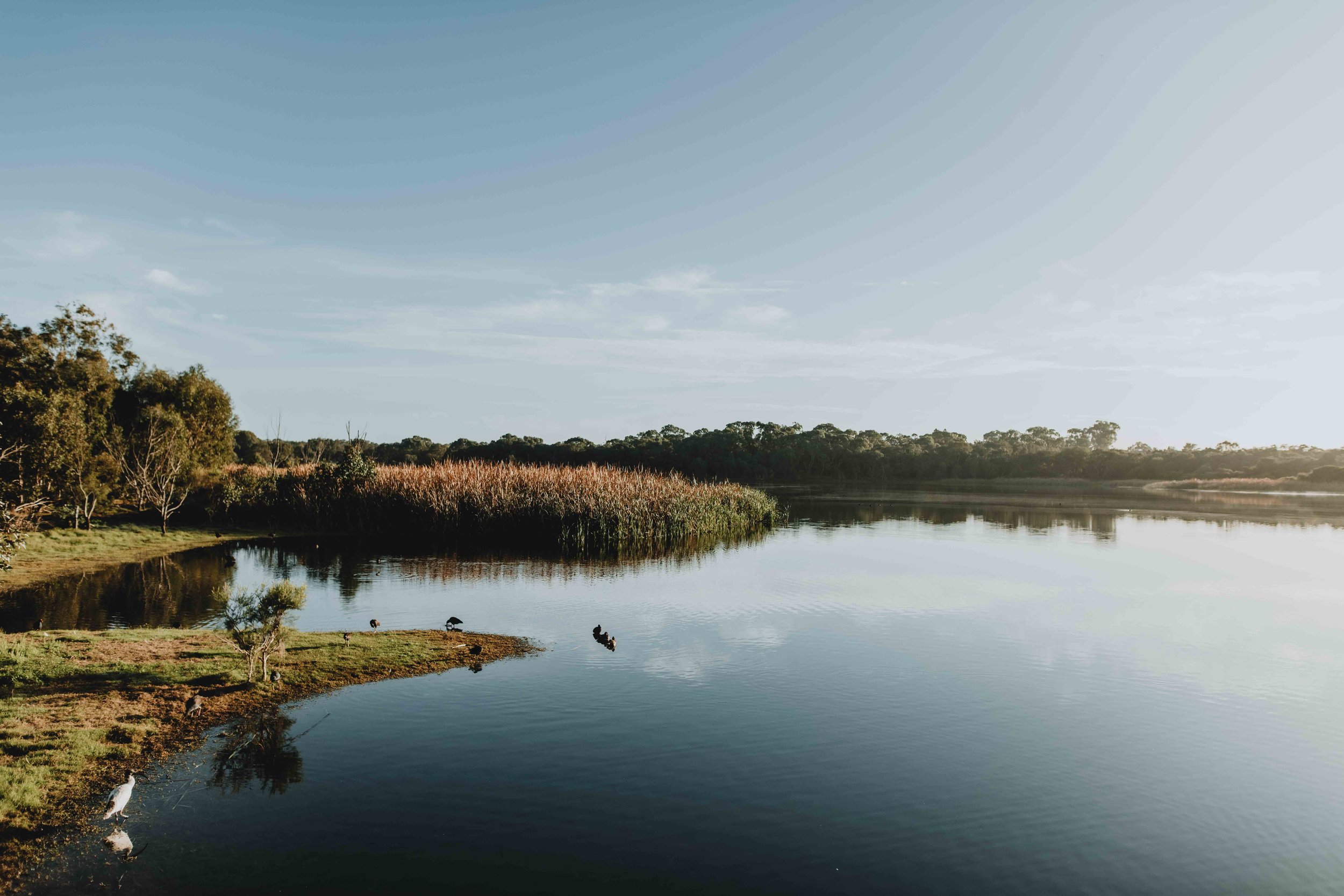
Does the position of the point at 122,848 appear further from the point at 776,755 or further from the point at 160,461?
the point at 160,461

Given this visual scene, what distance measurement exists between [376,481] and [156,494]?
27.4ft

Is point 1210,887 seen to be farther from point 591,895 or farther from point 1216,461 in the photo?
point 1216,461

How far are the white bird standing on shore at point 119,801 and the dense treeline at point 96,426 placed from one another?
18.2 m

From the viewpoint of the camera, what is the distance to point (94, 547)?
25.6 metres

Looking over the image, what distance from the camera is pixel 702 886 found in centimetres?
651

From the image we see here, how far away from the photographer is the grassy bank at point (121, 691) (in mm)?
7117

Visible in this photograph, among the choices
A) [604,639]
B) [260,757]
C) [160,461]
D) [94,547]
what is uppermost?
[160,461]

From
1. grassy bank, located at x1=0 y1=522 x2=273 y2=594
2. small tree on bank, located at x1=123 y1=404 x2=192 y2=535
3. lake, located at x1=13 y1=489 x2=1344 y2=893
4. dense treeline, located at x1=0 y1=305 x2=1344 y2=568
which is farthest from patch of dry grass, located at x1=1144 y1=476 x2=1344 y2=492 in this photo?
small tree on bank, located at x1=123 y1=404 x2=192 y2=535

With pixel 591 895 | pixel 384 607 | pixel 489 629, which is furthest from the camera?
pixel 384 607

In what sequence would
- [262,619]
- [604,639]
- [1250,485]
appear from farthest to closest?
[1250,485] → [604,639] → [262,619]

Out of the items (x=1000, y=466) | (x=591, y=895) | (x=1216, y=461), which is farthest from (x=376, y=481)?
(x=1216, y=461)

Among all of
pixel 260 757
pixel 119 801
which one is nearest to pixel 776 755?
pixel 260 757

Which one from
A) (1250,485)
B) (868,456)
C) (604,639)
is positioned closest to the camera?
(604,639)

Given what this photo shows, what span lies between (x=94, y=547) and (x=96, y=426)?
913 cm
